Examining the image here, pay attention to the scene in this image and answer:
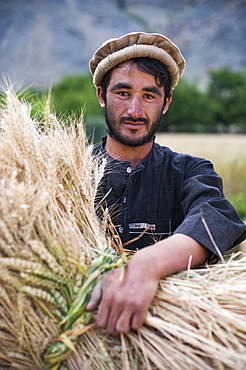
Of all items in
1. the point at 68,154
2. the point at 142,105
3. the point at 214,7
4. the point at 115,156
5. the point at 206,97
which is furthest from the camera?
the point at 214,7

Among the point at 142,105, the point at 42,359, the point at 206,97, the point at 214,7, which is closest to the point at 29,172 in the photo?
the point at 42,359

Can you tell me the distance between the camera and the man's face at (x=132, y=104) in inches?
71.3

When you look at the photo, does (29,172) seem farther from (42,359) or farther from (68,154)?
(42,359)

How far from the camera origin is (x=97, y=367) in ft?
3.23

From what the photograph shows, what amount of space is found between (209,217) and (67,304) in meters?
0.57

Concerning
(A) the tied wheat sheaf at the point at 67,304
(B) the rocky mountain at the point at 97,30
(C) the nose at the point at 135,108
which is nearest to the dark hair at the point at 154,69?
(C) the nose at the point at 135,108

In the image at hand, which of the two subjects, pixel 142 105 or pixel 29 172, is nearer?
pixel 29 172

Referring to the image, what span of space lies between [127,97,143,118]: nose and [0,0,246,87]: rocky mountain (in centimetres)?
6985

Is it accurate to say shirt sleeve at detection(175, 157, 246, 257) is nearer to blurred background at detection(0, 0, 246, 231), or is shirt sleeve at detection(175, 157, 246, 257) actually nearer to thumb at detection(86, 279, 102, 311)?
thumb at detection(86, 279, 102, 311)

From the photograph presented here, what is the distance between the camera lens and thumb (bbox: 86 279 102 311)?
0.99 metres

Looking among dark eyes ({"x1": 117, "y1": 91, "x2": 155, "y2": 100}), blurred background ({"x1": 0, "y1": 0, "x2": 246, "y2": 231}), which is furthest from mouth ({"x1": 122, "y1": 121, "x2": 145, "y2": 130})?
blurred background ({"x1": 0, "y1": 0, "x2": 246, "y2": 231})

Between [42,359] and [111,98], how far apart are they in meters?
1.25

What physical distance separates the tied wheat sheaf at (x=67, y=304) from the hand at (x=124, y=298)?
0.03m

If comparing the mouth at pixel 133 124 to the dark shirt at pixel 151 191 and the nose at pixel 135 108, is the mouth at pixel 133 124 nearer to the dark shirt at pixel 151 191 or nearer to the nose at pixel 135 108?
the nose at pixel 135 108
